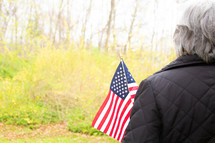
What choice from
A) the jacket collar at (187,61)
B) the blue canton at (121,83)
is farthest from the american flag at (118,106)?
the jacket collar at (187,61)

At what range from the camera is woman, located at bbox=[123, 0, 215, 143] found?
127 centimetres

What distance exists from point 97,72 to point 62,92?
1.78m

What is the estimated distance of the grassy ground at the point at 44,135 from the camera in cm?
620

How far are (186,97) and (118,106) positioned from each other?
5.39 feet

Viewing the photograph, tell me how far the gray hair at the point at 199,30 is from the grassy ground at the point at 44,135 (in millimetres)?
5286

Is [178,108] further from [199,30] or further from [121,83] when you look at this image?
[121,83]

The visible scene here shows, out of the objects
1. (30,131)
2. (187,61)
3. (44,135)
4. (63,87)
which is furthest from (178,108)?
(63,87)

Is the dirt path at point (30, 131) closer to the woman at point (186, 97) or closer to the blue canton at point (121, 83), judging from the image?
the blue canton at point (121, 83)

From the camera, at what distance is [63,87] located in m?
9.40

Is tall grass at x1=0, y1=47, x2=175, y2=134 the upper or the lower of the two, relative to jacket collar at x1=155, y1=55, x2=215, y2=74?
lower

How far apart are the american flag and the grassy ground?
138 inches

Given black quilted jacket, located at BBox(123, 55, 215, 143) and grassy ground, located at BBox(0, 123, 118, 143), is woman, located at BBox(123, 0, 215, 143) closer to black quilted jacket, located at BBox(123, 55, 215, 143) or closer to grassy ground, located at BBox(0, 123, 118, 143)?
black quilted jacket, located at BBox(123, 55, 215, 143)

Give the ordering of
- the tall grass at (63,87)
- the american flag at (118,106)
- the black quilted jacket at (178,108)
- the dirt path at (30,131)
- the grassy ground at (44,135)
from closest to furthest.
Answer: the black quilted jacket at (178,108), the american flag at (118,106), the grassy ground at (44,135), the dirt path at (30,131), the tall grass at (63,87)

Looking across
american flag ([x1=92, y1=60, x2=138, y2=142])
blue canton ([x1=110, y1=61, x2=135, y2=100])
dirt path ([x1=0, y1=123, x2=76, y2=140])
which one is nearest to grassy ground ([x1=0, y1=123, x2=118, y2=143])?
dirt path ([x1=0, y1=123, x2=76, y2=140])
